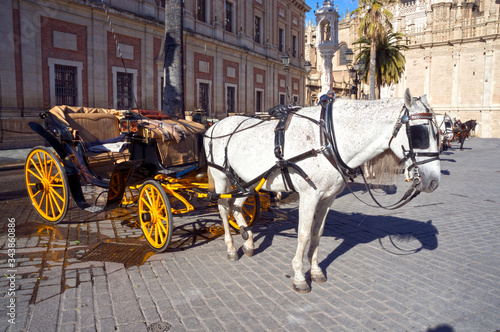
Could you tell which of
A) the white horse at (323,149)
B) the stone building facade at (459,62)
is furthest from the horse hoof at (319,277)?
the stone building facade at (459,62)

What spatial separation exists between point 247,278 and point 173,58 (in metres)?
6.93

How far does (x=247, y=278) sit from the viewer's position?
3816 millimetres

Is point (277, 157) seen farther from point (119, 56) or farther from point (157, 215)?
point (119, 56)

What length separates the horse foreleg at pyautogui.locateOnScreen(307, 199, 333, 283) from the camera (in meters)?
3.80

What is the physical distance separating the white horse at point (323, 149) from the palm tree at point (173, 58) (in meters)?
5.24

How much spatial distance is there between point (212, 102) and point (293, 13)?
15.5m

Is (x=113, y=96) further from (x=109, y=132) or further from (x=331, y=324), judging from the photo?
(x=331, y=324)

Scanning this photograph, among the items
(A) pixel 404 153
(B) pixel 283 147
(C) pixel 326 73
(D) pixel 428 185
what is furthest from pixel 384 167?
(C) pixel 326 73

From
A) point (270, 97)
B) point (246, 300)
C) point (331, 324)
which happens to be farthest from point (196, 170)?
point (270, 97)

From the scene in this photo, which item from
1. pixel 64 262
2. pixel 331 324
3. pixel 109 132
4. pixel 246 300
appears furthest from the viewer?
pixel 109 132

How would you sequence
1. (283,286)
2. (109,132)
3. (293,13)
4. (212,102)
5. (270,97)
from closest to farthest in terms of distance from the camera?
(283,286)
(109,132)
(212,102)
(270,97)
(293,13)

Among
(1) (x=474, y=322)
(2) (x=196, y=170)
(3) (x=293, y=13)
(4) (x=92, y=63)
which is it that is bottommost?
(1) (x=474, y=322)

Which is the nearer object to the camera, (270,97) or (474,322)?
(474,322)

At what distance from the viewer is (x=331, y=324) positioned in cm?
296
